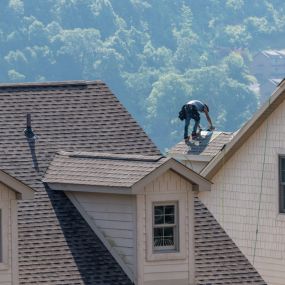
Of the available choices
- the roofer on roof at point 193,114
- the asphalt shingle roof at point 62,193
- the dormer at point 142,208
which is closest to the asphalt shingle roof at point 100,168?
the dormer at point 142,208

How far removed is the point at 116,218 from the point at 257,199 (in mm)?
6896

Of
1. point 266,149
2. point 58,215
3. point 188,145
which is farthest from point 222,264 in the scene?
point 188,145

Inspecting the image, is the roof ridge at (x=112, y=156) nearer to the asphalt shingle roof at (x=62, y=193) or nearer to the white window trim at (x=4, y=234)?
the asphalt shingle roof at (x=62, y=193)

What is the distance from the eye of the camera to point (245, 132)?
26219 mm

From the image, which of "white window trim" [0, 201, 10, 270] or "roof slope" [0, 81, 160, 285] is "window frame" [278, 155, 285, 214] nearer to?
"roof slope" [0, 81, 160, 285]

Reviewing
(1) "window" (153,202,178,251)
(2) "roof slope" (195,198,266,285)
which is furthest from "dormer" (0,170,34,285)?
(2) "roof slope" (195,198,266,285)

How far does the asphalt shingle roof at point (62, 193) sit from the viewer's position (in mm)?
19344

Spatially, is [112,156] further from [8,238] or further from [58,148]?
[8,238]

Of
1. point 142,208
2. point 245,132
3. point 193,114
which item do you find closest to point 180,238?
point 142,208

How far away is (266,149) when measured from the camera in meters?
26.0

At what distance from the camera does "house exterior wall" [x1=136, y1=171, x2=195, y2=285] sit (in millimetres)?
19609

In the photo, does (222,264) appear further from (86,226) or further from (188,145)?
(188,145)

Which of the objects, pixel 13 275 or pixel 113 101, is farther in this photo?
pixel 113 101

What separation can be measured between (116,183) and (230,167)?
716 centimetres
